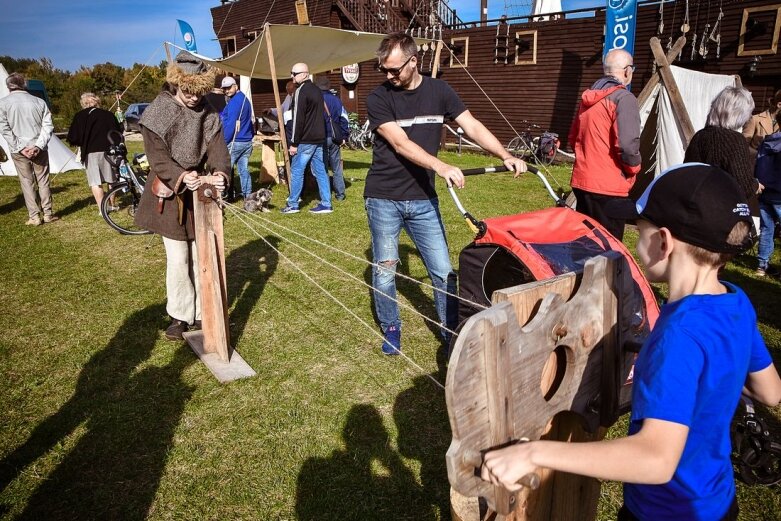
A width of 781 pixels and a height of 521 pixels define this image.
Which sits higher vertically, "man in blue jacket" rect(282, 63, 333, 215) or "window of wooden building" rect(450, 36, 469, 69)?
"window of wooden building" rect(450, 36, 469, 69)

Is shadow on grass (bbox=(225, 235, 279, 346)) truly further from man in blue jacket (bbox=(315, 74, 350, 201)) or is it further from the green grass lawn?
man in blue jacket (bbox=(315, 74, 350, 201))

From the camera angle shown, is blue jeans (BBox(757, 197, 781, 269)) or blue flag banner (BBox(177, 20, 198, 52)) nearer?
blue jeans (BBox(757, 197, 781, 269))

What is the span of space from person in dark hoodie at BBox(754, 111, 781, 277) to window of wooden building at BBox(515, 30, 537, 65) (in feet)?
40.7

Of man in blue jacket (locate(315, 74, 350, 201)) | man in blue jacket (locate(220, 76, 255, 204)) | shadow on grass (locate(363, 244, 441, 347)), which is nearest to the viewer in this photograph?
shadow on grass (locate(363, 244, 441, 347))

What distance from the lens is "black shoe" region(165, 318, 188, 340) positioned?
4258 mm

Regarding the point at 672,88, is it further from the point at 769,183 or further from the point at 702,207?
the point at 702,207

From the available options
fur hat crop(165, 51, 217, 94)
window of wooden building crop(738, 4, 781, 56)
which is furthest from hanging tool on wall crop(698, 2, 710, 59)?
fur hat crop(165, 51, 217, 94)

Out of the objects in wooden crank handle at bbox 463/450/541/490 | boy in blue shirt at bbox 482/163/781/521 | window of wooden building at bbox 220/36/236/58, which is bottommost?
wooden crank handle at bbox 463/450/541/490

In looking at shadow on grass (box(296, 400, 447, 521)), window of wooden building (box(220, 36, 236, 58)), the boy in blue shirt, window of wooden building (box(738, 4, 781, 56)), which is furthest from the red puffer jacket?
window of wooden building (box(220, 36, 236, 58))

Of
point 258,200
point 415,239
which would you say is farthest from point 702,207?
point 258,200

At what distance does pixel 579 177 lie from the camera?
435 cm

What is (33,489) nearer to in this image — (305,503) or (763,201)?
(305,503)

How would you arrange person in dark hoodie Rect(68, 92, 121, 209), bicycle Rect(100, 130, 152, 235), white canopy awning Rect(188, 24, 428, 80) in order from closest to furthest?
bicycle Rect(100, 130, 152, 235) < person in dark hoodie Rect(68, 92, 121, 209) < white canopy awning Rect(188, 24, 428, 80)

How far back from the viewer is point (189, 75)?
11.4 ft
